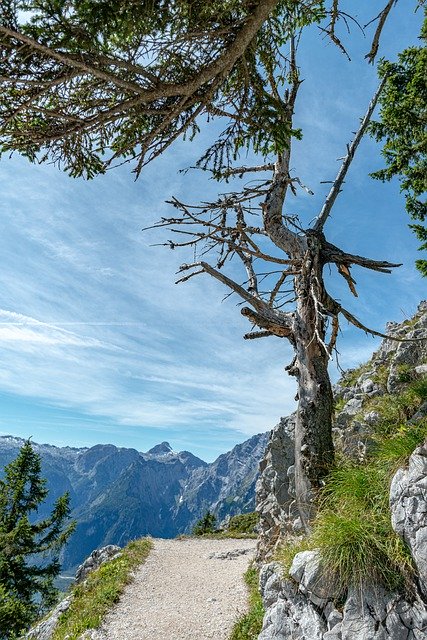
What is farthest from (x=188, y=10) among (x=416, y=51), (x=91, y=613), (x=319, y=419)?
(x=91, y=613)

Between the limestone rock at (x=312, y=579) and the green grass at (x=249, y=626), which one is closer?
the limestone rock at (x=312, y=579)

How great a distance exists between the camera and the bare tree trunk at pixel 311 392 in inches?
219

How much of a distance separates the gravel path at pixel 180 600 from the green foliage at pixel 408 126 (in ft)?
36.0

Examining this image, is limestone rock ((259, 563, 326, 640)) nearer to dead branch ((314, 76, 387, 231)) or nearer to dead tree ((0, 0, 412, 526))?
dead tree ((0, 0, 412, 526))

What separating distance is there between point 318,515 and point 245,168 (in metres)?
6.31

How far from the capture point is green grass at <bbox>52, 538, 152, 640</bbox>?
8.99 metres

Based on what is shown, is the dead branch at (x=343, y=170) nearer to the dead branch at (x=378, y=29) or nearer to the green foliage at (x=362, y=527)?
the dead branch at (x=378, y=29)

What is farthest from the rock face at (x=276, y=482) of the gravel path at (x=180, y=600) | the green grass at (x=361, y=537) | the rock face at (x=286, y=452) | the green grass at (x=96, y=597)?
the green grass at (x=361, y=537)

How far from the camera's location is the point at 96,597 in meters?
10.8

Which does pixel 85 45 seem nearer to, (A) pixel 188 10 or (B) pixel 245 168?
(A) pixel 188 10

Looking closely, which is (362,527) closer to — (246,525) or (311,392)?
(311,392)

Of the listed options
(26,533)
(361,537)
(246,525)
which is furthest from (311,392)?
(246,525)

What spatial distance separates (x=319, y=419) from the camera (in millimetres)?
5719

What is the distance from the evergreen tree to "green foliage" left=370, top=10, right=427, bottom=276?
1000 inches
